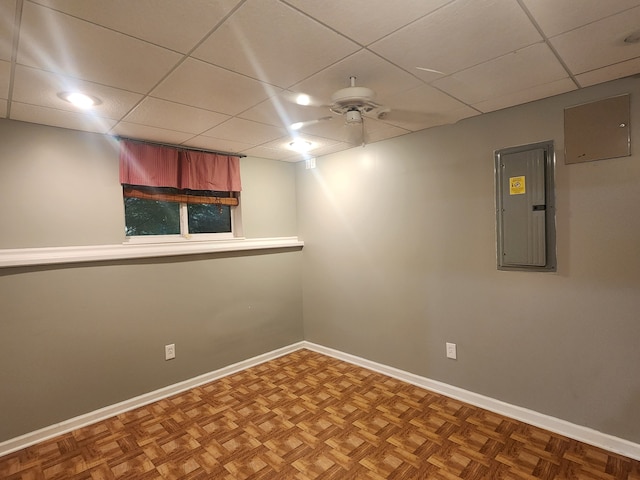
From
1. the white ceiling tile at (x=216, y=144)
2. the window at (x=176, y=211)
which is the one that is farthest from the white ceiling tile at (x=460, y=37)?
the window at (x=176, y=211)

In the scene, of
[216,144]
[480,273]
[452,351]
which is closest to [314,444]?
[452,351]

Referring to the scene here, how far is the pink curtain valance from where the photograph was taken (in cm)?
285

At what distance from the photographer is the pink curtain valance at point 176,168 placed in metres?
2.85

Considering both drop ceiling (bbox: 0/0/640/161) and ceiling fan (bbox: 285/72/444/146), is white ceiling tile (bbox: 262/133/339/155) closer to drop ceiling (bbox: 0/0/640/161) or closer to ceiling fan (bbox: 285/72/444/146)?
drop ceiling (bbox: 0/0/640/161)

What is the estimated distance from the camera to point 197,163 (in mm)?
3273

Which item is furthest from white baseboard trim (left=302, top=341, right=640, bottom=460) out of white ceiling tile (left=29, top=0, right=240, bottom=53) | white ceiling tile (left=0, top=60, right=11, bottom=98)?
white ceiling tile (left=0, top=60, right=11, bottom=98)

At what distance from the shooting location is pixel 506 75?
1.90m

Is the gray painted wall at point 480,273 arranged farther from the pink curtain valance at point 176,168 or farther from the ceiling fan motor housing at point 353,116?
the ceiling fan motor housing at point 353,116

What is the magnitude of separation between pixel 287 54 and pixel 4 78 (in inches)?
58.8

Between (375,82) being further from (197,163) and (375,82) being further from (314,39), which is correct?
(197,163)

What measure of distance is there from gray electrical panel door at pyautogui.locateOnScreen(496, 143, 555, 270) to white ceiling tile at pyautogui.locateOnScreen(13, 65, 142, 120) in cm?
255

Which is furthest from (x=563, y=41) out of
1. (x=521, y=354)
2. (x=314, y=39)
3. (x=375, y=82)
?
(x=521, y=354)

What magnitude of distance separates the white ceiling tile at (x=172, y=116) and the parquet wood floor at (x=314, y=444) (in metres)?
2.29

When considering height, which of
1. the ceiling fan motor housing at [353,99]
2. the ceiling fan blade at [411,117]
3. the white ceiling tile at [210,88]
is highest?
the ceiling fan blade at [411,117]
